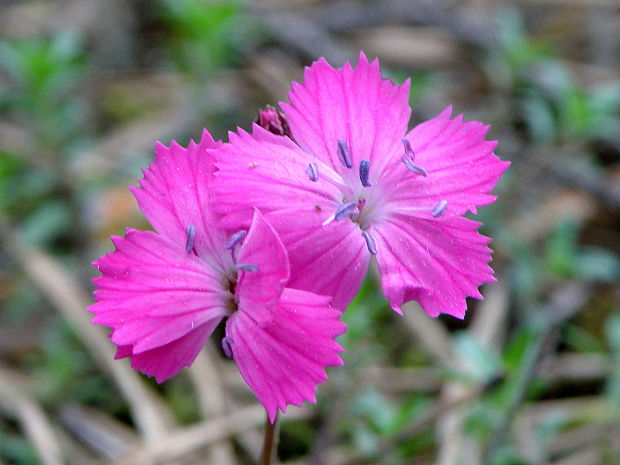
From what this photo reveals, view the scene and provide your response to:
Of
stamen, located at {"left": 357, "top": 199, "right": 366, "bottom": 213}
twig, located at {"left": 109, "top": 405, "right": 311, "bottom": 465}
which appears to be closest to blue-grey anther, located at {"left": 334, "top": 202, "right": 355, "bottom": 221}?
stamen, located at {"left": 357, "top": 199, "right": 366, "bottom": 213}

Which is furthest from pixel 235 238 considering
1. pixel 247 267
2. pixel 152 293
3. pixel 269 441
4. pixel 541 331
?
pixel 541 331

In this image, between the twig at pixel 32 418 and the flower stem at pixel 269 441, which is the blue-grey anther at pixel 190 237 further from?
the twig at pixel 32 418

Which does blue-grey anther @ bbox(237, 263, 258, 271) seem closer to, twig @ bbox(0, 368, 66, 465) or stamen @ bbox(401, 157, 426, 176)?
stamen @ bbox(401, 157, 426, 176)

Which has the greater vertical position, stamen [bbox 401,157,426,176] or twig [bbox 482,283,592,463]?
stamen [bbox 401,157,426,176]

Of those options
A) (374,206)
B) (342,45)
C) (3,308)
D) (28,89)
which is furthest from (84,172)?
(374,206)

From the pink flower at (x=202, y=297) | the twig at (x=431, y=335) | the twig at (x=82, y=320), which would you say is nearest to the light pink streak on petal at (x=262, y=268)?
the pink flower at (x=202, y=297)

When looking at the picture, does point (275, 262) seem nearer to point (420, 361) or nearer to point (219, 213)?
point (219, 213)

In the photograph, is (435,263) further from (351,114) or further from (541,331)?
(541,331)
